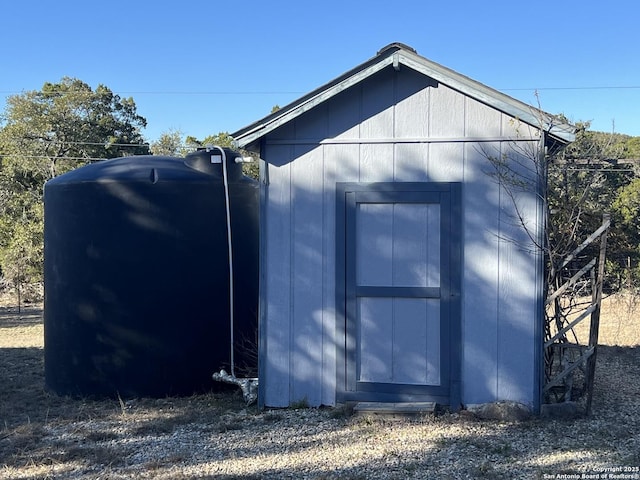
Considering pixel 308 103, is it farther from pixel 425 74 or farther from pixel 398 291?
pixel 398 291

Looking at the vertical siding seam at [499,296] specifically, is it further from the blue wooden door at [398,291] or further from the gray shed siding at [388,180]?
the blue wooden door at [398,291]

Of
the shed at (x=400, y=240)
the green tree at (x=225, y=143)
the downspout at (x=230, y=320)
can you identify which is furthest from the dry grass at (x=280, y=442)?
the green tree at (x=225, y=143)

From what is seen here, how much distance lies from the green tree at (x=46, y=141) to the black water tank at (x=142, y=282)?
1308cm

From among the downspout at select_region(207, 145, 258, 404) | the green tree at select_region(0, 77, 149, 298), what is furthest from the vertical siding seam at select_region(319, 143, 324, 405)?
the green tree at select_region(0, 77, 149, 298)

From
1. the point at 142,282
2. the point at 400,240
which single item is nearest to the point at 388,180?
the point at 400,240

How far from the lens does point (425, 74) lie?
573 cm

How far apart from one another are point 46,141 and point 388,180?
23.0 m

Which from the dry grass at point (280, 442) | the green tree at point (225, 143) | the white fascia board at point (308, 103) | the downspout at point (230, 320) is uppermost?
the green tree at point (225, 143)

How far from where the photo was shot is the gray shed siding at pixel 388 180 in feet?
18.7

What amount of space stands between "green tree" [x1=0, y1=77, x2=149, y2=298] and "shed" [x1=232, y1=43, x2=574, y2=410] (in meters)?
15.0

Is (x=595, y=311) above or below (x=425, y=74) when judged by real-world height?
below

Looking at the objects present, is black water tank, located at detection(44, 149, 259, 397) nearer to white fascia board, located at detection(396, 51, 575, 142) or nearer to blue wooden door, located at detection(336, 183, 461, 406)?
blue wooden door, located at detection(336, 183, 461, 406)

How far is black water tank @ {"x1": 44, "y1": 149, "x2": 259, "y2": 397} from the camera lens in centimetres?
678

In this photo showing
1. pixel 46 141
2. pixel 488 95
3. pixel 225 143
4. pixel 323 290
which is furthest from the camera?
pixel 46 141
